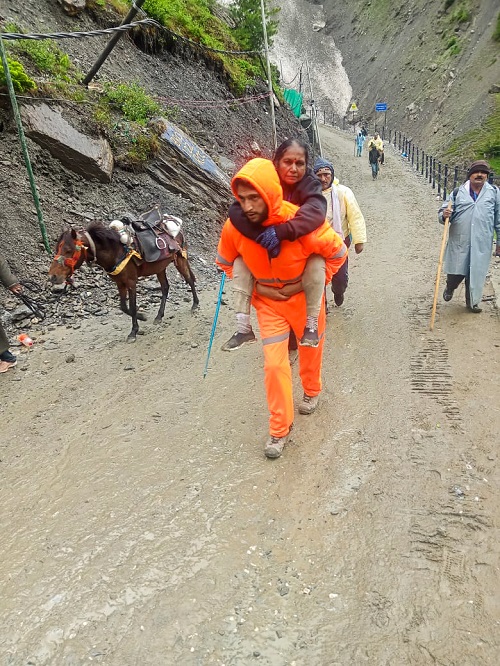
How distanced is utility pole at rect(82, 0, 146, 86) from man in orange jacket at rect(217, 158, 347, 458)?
7.56 m

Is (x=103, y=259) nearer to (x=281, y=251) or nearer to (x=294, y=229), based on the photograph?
(x=281, y=251)

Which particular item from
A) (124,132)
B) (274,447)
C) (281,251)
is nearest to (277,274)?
(281,251)

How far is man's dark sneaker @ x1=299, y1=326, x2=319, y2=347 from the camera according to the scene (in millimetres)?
3621

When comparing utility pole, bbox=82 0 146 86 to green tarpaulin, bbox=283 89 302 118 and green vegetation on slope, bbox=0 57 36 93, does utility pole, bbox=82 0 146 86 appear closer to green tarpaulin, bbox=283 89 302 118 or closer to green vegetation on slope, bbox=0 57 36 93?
green vegetation on slope, bbox=0 57 36 93

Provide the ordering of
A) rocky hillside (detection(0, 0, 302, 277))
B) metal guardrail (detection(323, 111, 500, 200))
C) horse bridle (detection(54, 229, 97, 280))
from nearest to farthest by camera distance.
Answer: horse bridle (detection(54, 229, 97, 280))
rocky hillside (detection(0, 0, 302, 277))
metal guardrail (detection(323, 111, 500, 200))

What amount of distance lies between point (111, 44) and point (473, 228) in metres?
7.68

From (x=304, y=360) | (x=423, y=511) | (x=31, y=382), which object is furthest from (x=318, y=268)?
(x=31, y=382)

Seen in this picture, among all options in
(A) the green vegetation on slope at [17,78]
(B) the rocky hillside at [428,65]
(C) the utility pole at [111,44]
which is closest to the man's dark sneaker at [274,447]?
(A) the green vegetation on slope at [17,78]

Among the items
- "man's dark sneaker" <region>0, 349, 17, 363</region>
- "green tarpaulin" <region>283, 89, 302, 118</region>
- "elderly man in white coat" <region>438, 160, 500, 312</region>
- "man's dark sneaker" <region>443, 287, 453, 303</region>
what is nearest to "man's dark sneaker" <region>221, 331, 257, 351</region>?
"man's dark sneaker" <region>0, 349, 17, 363</region>

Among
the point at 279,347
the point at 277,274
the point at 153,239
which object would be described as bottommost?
the point at 279,347

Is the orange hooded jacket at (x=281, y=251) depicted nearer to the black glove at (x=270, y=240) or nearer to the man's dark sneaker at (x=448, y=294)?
the black glove at (x=270, y=240)

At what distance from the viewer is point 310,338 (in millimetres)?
3635

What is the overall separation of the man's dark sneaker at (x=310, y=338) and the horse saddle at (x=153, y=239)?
3.25 m

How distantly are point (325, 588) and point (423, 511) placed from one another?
2.86 feet
